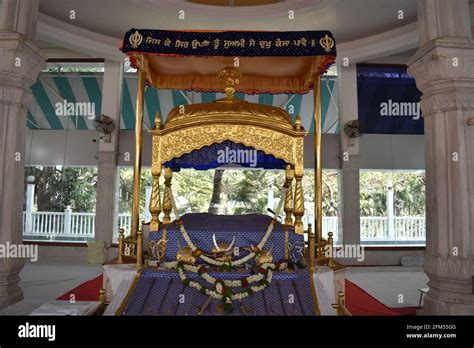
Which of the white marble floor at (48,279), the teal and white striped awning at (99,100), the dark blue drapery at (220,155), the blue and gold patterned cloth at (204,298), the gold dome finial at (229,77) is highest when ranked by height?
the teal and white striped awning at (99,100)

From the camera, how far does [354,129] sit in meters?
7.44

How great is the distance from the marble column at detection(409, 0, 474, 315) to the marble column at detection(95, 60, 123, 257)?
6.05 metres

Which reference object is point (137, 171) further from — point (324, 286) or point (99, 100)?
point (99, 100)

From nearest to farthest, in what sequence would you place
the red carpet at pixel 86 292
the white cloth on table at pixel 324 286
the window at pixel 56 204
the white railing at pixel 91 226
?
the white cloth on table at pixel 324 286 < the red carpet at pixel 86 292 < the window at pixel 56 204 < the white railing at pixel 91 226

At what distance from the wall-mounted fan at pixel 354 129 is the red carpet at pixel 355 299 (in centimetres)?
336

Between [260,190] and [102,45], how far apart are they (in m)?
4.89

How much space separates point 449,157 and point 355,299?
2.17 metres

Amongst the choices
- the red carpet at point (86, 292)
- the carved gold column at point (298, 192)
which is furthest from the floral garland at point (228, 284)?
the red carpet at point (86, 292)

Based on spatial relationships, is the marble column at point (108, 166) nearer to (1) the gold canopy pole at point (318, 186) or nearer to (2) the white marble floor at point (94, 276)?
(2) the white marble floor at point (94, 276)

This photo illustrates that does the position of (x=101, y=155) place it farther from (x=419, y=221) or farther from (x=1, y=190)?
(x=419, y=221)

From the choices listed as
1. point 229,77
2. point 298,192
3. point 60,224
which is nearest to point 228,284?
point 298,192

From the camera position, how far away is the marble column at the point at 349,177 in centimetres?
746

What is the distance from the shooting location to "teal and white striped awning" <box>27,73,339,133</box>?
815 cm
